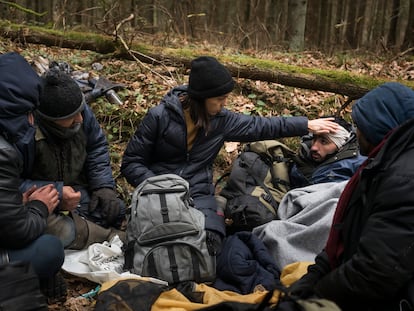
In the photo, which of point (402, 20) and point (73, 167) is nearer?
point (73, 167)

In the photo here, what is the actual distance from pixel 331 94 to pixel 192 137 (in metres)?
3.12

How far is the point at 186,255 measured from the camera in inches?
133

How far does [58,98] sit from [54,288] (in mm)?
1335

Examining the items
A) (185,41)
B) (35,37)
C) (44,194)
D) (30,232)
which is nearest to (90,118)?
(44,194)

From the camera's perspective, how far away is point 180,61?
6520mm

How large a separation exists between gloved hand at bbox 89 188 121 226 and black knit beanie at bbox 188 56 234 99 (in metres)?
1.09

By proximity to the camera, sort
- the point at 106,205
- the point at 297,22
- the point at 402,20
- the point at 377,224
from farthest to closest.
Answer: the point at 402,20 < the point at 297,22 < the point at 106,205 < the point at 377,224

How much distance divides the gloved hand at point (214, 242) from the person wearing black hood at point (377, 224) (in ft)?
3.19

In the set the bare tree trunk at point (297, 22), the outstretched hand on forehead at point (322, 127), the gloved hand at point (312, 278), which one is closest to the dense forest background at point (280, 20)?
the bare tree trunk at point (297, 22)

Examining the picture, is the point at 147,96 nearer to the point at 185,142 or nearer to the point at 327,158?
the point at 185,142

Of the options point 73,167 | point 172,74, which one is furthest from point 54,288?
point 172,74

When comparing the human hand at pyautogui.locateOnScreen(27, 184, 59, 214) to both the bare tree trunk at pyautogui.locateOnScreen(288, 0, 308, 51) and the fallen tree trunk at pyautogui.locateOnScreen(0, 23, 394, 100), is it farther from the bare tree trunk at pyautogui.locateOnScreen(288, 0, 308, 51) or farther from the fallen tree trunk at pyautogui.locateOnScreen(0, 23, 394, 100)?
the bare tree trunk at pyautogui.locateOnScreen(288, 0, 308, 51)

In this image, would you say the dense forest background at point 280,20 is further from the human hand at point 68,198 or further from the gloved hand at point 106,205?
the human hand at point 68,198

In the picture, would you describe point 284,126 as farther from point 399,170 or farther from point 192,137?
point 399,170
